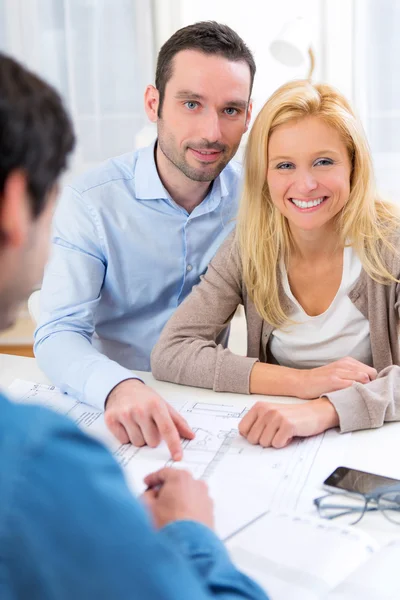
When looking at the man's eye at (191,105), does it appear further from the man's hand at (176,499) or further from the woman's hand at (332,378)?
the man's hand at (176,499)

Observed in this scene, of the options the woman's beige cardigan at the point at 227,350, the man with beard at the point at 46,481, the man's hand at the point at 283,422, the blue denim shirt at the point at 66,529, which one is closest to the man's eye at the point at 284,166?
the woman's beige cardigan at the point at 227,350

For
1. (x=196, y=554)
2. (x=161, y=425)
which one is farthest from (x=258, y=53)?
(x=196, y=554)

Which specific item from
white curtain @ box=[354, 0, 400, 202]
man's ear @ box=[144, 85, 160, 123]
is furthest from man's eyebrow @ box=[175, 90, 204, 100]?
white curtain @ box=[354, 0, 400, 202]

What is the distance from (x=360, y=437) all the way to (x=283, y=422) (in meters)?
0.14

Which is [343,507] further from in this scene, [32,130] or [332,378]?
[32,130]

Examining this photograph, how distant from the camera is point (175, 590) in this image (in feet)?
1.84

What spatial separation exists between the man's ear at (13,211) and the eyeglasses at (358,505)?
62 centimetres

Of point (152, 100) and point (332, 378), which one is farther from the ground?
point (152, 100)

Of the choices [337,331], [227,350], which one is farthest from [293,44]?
[227,350]

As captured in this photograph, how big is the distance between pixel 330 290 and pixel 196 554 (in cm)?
101

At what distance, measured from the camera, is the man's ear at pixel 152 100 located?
1.92 meters

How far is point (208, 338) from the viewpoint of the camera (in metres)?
1.64

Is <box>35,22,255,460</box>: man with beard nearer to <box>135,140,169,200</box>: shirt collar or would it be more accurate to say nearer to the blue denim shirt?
<box>135,140,169,200</box>: shirt collar

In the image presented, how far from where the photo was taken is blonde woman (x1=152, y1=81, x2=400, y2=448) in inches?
61.3
